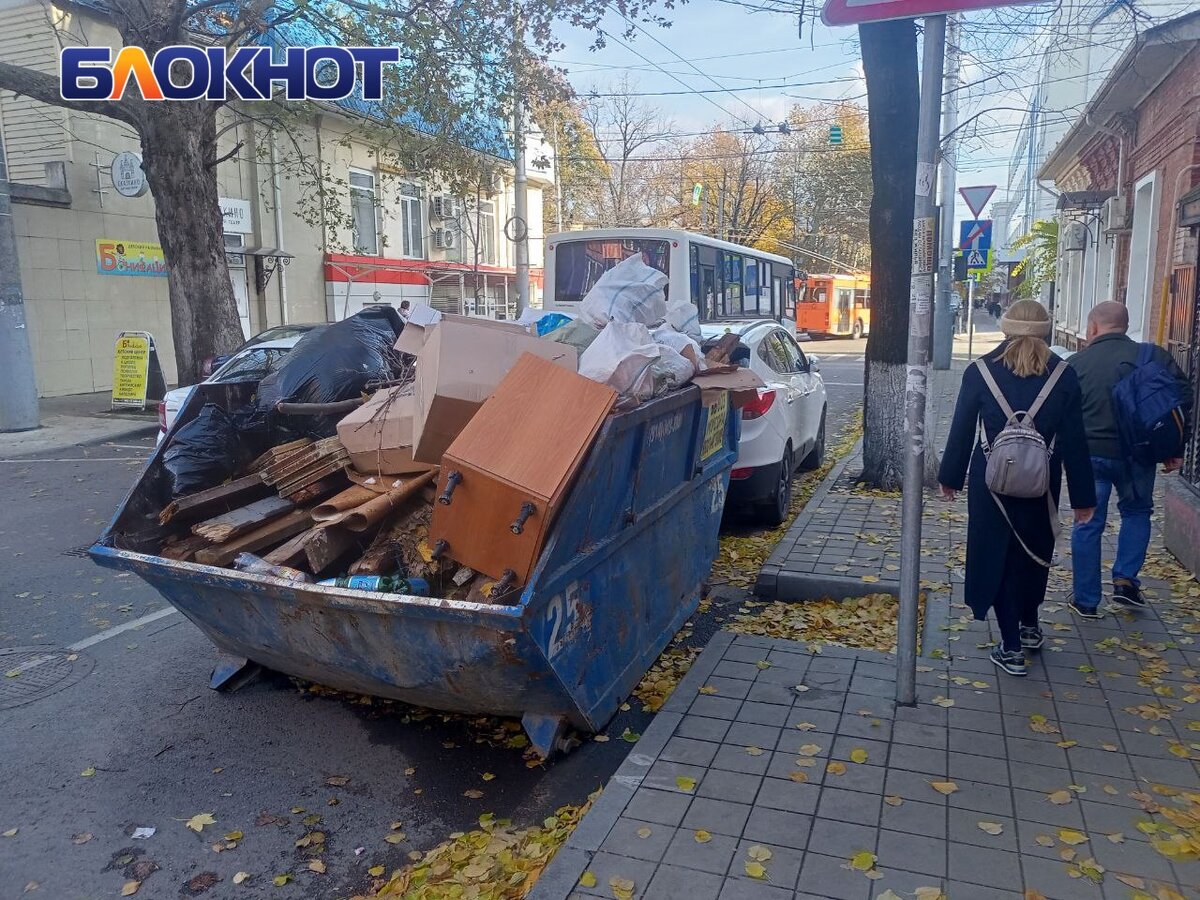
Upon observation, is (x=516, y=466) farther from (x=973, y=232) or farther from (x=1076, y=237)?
(x=1076, y=237)

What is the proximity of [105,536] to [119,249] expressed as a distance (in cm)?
1553

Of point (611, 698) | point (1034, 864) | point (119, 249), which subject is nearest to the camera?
point (1034, 864)

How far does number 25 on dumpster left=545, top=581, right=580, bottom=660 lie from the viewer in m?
3.59

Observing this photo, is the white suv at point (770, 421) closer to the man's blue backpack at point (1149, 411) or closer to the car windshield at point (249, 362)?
the man's blue backpack at point (1149, 411)

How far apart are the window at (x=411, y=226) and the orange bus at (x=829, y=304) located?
18664 mm

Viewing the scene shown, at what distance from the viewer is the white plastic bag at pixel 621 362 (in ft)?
14.1

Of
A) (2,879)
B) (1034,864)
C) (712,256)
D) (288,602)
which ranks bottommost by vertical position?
(2,879)

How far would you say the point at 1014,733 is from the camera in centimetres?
A: 395

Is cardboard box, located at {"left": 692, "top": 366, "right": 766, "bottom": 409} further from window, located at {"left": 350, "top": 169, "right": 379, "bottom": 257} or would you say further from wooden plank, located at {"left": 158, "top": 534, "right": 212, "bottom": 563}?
window, located at {"left": 350, "top": 169, "right": 379, "bottom": 257}

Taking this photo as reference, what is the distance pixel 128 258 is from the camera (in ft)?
57.9

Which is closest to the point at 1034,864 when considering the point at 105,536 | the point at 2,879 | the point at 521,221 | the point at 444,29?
the point at 2,879

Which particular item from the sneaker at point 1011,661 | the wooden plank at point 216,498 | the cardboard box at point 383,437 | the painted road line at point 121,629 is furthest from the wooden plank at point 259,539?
the sneaker at point 1011,661

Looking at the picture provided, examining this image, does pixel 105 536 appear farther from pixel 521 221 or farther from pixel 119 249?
pixel 521 221

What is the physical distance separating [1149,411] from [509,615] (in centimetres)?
391
